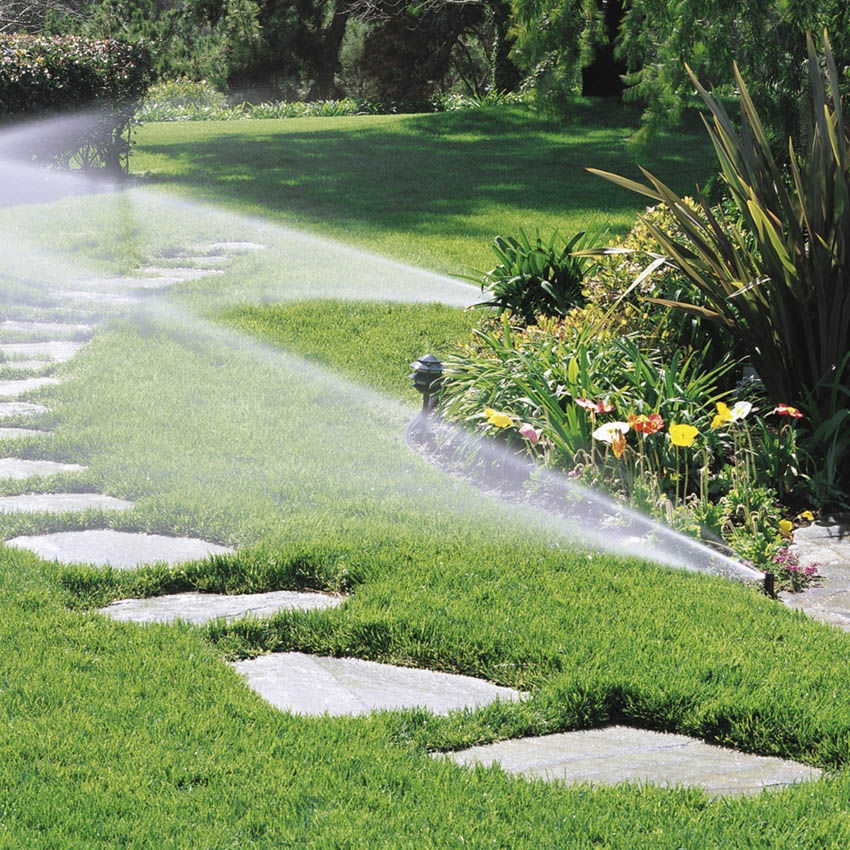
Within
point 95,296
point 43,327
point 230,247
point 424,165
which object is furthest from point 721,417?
point 424,165

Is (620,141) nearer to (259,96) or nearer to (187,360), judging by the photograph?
(187,360)

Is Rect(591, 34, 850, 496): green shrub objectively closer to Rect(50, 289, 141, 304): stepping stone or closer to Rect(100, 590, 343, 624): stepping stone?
Rect(100, 590, 343, 624): stepping stone

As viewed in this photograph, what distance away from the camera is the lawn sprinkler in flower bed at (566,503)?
347 cm

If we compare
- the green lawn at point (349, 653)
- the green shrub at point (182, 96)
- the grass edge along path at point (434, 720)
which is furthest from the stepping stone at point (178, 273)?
the green shrub at point (182, 96)

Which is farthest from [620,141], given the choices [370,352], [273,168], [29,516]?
[29,516]

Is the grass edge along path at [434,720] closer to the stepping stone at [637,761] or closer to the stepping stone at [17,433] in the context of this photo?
the stepping stone at [637,761]

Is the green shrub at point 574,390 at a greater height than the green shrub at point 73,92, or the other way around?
the green shrub at point 73,92

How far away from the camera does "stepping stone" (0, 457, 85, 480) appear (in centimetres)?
405

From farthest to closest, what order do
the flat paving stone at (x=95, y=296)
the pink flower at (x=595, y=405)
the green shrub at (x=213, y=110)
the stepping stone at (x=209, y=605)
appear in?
the green shrub at (x=213, y=110), the flat paving stone at (x=95, y=296), the pink flower at (x=595, y=405), the stepping stone at (x=209, y=605)

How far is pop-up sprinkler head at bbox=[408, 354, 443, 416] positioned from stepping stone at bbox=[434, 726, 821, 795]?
2.39m

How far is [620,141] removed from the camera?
42.9 ft

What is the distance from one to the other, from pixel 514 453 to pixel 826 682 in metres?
1.80

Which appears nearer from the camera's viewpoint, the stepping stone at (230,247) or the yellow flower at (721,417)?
the yellow flower at (721,417)

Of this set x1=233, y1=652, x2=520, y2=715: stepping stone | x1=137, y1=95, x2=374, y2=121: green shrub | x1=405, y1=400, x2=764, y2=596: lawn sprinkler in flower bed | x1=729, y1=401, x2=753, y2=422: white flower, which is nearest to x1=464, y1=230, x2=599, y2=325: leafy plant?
x1=405, y1=400, x2=764, y2=596: lawn sprinkler in flower bed
